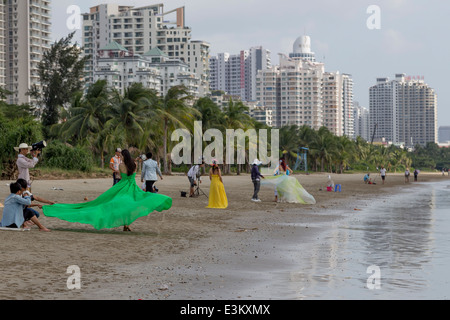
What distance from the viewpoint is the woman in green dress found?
11758 mm

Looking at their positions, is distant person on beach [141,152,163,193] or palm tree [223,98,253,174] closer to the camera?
distant person on beach [141,152,163,193]

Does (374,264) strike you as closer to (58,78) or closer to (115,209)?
(115,209)

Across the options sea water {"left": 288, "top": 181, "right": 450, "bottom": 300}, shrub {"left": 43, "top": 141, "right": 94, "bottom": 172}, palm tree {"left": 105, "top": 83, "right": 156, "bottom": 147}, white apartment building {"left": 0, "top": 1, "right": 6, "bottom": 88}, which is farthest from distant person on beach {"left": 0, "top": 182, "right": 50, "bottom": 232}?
white apartment building {"left": 0, "top": 1, "right": 6, "bottom": 88}

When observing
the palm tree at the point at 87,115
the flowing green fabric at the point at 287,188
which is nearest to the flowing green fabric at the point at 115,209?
the flowing green fabric at the point at 287,188

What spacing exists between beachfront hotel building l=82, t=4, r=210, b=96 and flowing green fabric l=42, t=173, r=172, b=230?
159993mm

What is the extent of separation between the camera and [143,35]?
173 m

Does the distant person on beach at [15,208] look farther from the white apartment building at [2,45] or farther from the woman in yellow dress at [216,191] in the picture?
the white apartment building at [2,45]

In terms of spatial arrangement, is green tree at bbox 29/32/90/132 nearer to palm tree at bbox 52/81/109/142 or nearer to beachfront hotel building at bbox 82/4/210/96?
palm tree at bbox 52/81/109/142

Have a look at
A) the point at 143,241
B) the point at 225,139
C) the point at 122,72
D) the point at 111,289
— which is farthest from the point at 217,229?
the point at 122,72

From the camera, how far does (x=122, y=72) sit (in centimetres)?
14850

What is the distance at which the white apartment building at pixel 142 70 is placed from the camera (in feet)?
479

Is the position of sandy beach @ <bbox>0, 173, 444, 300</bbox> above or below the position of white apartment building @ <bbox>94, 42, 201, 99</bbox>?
below

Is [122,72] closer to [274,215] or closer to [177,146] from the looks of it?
[177,146]
